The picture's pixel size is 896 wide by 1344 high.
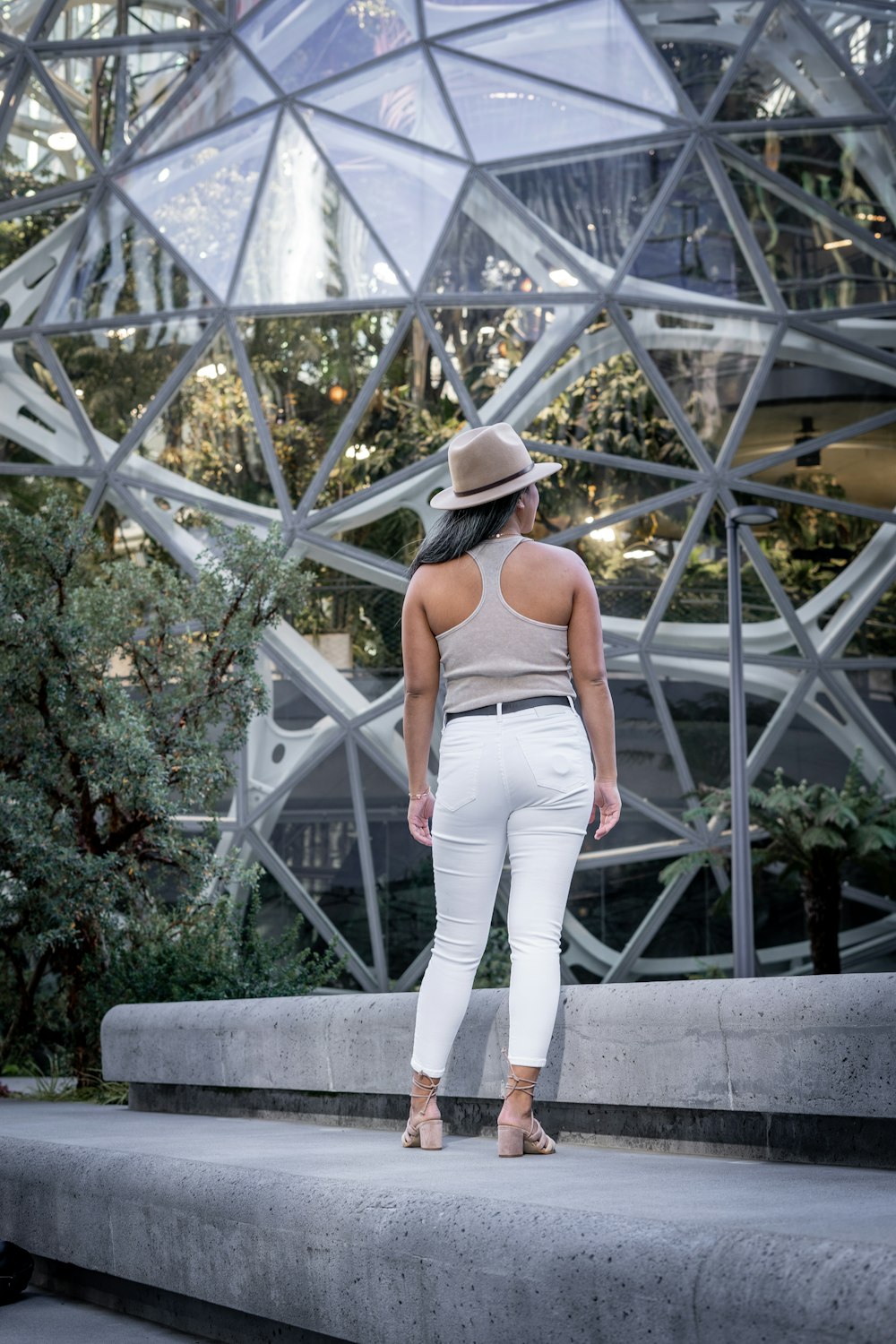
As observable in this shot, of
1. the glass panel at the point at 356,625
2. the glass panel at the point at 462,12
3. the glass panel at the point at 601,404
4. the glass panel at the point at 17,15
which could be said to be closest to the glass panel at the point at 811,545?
the glass panel at the point at 601,404

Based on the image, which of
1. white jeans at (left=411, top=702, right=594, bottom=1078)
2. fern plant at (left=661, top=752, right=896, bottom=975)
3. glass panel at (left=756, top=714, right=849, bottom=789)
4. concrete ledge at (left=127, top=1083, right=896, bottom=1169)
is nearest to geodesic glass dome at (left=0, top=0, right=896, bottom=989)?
glass panel at (left=756, top=714, right=849, bottom=789)

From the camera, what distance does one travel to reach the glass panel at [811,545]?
19.8 metres

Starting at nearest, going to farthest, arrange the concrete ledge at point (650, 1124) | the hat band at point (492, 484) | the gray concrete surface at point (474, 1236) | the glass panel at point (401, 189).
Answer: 1. the gray concrete surface at point (474, 1236)
2. the concrete ledge at point (650, 1124)
3. the hat band at point (492, 484)
4. the glass panel at point (401, 189)

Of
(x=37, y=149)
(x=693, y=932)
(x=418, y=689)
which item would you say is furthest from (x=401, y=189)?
(x=418, y=689)

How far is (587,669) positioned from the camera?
15.2ft

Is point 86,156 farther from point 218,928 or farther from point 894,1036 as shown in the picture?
point 894,1036

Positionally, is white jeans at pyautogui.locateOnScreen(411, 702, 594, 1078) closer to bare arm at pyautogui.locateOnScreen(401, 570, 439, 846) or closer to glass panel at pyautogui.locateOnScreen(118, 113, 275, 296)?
bare arm at pyautogui.locateOnScreen(401, 570, 439, 846)

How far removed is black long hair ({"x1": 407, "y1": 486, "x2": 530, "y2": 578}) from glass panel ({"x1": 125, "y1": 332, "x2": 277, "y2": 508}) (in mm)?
14464

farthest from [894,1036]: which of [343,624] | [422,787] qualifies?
[343,624]

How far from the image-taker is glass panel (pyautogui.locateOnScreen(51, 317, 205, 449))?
19.0 meters

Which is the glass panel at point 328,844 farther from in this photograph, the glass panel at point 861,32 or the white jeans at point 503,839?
the white jeans at point 503,839

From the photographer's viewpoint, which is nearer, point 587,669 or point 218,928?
point 587,669

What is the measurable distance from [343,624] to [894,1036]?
51.9ft

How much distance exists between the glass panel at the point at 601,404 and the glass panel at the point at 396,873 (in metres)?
5.08
